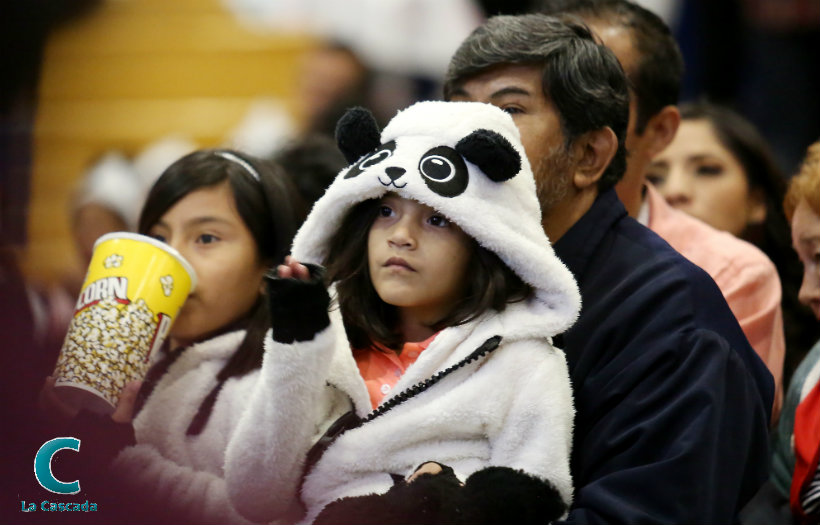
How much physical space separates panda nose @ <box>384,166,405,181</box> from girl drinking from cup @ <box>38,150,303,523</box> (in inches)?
13.0

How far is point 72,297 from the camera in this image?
1.50 meters

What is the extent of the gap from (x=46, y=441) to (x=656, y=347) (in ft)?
2.61

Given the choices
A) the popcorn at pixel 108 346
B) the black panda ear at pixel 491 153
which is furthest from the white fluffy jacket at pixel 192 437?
the black panda ear at pixel 491 153

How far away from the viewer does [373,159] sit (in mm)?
1414

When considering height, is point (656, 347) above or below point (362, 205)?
below

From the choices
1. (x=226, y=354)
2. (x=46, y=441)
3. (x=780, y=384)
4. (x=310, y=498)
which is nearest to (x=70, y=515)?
(x=46, y=441)

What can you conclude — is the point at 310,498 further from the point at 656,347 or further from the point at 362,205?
the point at 656,347

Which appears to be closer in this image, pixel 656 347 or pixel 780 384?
pixel 656 347

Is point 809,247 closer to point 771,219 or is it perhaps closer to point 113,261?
point 771,219

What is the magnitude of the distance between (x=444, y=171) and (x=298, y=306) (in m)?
0.26

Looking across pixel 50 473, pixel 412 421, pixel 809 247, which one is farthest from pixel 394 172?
pixel 809 247

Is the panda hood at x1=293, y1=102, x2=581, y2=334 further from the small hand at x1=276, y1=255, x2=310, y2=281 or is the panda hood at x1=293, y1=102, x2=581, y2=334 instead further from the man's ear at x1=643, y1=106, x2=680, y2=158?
the man's ear at x1=643, y1=106, x2=680, y2=158

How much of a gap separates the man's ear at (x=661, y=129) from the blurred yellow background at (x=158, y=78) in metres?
1.74

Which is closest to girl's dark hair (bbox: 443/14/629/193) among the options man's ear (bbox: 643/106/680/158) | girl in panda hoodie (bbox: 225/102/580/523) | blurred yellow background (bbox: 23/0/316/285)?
girl in panda hoodie (bbox: 225/102/580/523)
